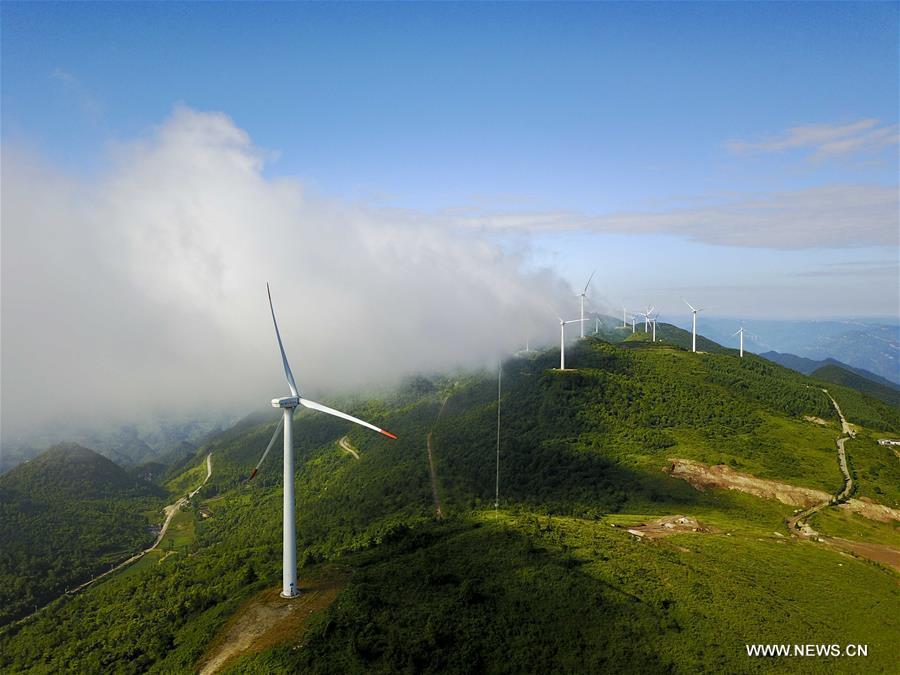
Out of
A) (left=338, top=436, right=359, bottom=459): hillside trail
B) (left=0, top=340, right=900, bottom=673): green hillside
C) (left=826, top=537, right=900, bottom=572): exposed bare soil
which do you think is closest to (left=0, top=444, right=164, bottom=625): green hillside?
(left=0, top=340, right=900, bottom=673): green hillside

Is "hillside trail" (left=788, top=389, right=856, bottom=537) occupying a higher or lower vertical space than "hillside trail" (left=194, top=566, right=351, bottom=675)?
lower

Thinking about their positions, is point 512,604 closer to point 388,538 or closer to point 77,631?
point 388,538

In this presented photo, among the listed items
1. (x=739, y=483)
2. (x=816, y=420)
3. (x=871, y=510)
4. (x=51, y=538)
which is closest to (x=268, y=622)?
(x=739, y=483)

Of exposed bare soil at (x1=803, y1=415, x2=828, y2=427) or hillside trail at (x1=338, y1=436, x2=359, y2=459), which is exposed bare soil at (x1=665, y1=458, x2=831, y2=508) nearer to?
exposed bare soil at (x1=803, y1=415, x2=828, y2=427)

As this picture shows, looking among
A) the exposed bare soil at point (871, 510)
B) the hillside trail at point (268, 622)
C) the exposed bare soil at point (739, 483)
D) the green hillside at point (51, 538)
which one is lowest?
the green hillside at point (51, 538)

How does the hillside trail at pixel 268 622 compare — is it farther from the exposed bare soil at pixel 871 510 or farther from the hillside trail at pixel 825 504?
the exposed bare soil at pixel 871 510

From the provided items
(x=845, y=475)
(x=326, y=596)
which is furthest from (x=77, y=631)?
(x=845, y=475)

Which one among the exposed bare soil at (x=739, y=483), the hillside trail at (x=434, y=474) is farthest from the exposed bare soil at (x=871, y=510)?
the hillside trail at (x=434, y=474)
